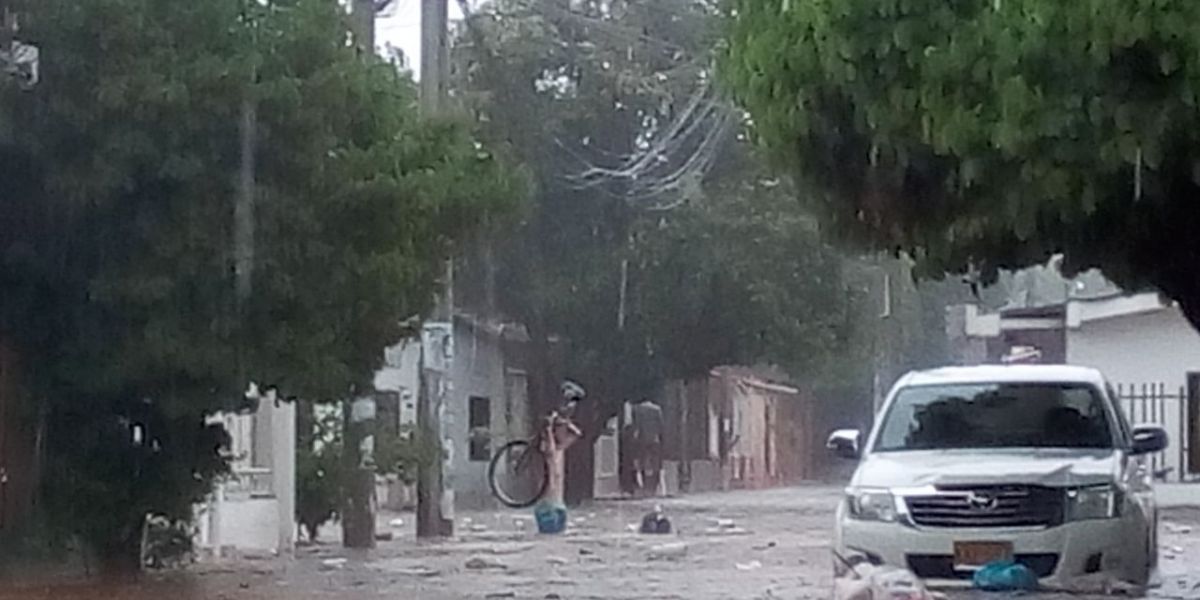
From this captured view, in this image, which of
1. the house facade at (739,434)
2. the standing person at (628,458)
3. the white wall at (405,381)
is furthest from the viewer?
the house facade at (739,434)

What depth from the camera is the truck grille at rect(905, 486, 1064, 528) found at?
46.1ft

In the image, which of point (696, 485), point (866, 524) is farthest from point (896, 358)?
point (866, 524)

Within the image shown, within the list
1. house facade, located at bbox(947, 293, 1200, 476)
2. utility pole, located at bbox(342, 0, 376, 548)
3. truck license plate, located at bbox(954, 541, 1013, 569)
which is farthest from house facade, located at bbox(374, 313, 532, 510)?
truck license plate, located at bbox(954, 541, 1013, 569)

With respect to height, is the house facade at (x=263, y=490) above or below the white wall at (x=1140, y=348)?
below

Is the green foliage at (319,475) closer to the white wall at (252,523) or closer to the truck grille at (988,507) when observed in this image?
the white wall at (252,523)

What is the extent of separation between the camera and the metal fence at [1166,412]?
1159 inches

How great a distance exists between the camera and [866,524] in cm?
1426

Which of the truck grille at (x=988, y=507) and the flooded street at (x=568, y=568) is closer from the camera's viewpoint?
the truck grille at (x=988, y=507)

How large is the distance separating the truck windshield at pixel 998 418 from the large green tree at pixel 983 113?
3.02 metres

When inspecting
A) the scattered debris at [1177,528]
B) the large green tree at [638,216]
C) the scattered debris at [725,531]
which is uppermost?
the large green tree at [638,216]

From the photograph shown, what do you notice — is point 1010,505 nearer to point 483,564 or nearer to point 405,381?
point 483,564

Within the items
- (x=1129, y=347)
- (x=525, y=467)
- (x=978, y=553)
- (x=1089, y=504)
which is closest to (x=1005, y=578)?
(x=978, y=553)

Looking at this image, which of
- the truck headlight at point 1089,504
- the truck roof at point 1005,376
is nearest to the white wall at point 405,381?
the truck roof at point 1005,376

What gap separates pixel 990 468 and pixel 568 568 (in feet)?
24.0
